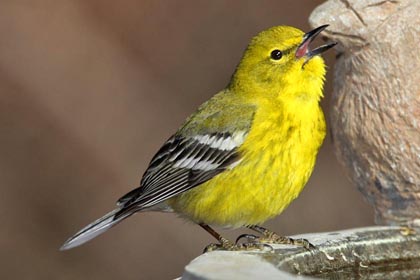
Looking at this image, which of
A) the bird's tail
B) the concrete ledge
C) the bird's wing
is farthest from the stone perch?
the bird's tail

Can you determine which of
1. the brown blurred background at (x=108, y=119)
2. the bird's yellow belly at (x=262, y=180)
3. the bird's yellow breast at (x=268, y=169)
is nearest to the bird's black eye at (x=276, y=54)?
the bird's yellow breast at (x=268, y=169)

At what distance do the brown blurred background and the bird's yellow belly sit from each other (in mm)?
3060

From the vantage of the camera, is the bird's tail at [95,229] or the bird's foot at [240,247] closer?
the bird's foot at [240,247]

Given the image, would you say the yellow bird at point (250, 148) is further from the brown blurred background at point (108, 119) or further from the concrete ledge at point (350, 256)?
the brown blurred background at point (108, 119)

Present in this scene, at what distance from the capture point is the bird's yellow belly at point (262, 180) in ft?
23.7

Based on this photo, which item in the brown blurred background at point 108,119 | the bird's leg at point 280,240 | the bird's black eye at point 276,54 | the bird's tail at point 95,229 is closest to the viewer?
the bird's leg at point 280,240

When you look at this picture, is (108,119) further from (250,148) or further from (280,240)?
(280,240)

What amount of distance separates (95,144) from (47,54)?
721 mm

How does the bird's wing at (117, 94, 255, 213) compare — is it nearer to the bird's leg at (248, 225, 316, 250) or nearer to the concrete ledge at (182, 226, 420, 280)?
the bird's leg at (248, 225, 316, 250)

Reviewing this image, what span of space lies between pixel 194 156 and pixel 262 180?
0.53 metres

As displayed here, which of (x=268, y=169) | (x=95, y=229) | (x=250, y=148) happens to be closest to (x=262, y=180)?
(x=268, y=169)

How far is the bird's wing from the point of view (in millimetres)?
7414

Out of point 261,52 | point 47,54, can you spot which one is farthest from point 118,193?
point 261,52

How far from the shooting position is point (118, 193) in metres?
10.5
